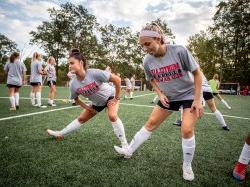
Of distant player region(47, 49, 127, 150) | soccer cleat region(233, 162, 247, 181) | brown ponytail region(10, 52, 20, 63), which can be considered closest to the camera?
soccer cleat region(233, 162, 247, 181)

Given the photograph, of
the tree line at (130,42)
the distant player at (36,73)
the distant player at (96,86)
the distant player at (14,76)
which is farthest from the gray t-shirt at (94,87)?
the tree line at (130,42)

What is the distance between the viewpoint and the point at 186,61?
346 centimetres

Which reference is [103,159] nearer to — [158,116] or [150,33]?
[158,116]

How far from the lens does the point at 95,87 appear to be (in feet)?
14.9

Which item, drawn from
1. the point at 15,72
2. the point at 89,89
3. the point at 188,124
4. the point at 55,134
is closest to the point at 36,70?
the point at 15,72

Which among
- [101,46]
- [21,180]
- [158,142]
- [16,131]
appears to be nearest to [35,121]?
[16,131]

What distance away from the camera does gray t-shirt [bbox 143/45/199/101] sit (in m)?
3.49

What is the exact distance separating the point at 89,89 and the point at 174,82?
1.58 m

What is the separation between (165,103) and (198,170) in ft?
3.64

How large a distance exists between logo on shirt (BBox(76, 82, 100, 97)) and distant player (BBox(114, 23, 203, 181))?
104cm

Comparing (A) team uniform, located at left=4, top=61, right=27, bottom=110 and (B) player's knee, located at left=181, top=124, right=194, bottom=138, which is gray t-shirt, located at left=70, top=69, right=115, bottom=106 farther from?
(A) team uniform, located at left=4, top=61, right=27, bottom=110

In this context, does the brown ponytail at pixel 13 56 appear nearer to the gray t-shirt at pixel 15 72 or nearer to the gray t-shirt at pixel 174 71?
the gray t-shirt at pixel 15 72

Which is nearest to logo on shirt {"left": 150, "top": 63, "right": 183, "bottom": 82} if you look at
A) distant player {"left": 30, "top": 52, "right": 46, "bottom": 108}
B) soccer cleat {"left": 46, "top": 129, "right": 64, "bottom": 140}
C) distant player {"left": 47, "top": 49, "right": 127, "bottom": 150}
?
distant player {"left": 47, "top": 49, "right": 127, "bottom": 150}

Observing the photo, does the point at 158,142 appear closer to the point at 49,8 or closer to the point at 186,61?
the point at 186,61
